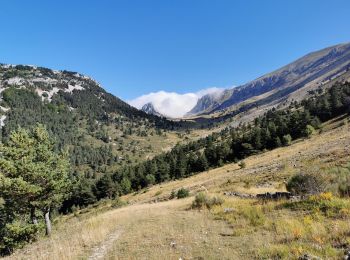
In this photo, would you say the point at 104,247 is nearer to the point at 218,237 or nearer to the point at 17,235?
the point at 218,237

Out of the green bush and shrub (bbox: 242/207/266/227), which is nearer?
shrub (bbox: 242/207/266/227)

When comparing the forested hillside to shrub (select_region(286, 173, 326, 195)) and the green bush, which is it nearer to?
shrub (select_region(286, 173, 326, 195))

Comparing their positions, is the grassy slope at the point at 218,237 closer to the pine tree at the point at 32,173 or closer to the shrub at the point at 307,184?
the shrub at the point at 307,184

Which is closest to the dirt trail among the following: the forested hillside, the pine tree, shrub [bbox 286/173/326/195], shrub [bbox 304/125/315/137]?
shrub [bbox 286/173/326/195]

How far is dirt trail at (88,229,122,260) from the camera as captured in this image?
1243 cm

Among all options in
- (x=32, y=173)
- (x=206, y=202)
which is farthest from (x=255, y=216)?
(x=32, y=173)

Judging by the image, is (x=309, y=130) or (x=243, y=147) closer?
(x=309, y=130)

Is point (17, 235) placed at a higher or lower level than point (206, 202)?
higher

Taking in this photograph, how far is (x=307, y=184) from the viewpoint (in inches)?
707

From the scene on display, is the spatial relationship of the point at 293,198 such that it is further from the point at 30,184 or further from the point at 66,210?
the point at 66,210

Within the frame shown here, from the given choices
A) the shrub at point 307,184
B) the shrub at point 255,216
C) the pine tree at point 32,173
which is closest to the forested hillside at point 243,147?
the pine tree at point 32,173

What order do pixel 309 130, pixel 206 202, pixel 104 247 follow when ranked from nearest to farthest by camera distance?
pixel 104 247
pixel 206 202
pixel 309 130

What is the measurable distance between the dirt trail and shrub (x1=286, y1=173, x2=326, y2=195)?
10.4m

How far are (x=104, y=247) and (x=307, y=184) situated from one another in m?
11.5
